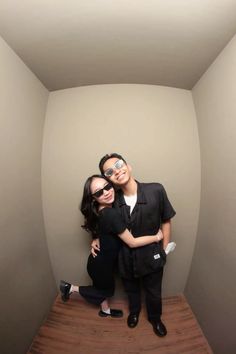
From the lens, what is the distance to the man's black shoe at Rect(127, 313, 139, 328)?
65.5 inches

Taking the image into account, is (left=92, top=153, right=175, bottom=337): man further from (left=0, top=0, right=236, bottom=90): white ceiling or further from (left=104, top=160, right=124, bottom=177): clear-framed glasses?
(left=0, top=0, right=236, bottom=90): white ceiling

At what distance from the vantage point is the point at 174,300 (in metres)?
1.92

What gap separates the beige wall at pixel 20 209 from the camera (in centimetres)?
126

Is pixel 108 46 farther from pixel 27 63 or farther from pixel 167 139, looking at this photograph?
pixel 167 139

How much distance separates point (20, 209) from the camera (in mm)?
1452

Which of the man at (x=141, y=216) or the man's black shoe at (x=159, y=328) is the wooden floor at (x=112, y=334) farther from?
the man at (x=141, y=216)

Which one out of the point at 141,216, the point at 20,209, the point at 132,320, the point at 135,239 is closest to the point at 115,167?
the point at 141,216

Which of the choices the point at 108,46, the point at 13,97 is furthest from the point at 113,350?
the point at 108,46

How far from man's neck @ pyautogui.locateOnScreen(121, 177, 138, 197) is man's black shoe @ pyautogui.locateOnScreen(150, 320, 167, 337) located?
1.13 m

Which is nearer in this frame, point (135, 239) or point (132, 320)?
point (135, 239)

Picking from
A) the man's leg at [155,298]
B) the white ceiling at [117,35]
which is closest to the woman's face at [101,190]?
the man's leg at [155,298]

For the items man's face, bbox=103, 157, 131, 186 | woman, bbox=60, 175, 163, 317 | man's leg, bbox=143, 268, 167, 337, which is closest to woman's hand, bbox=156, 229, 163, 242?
woman, bbox=60, 175, 163, 317

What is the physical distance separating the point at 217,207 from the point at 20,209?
4.91 feet

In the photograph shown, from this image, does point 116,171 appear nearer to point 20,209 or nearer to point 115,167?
point 115,167
